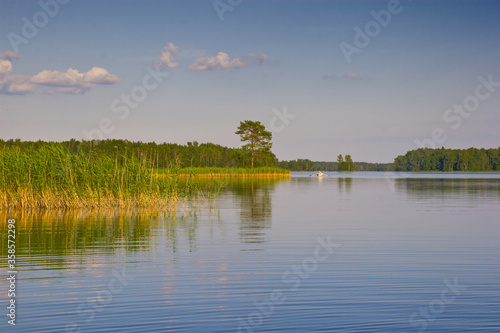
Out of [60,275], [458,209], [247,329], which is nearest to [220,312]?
[247,329]

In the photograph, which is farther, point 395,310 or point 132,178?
point 132,178

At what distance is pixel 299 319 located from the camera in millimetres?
8336

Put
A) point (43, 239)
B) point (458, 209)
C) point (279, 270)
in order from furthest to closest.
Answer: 1. point (458, 209)
2. point (43, 239)
3. point (279, 270)

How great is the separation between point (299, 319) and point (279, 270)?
12.2ft

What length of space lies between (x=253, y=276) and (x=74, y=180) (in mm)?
15477

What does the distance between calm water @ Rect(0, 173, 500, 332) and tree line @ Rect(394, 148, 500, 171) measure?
175889 millimetres

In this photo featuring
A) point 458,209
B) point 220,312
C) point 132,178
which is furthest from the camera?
point 458,209

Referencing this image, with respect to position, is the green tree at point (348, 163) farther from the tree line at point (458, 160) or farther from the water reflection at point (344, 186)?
the water reflection at point (344, 186)

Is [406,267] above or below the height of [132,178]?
below

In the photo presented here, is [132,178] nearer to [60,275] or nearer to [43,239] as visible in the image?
[43,239]

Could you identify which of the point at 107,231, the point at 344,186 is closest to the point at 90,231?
the point at 107,231

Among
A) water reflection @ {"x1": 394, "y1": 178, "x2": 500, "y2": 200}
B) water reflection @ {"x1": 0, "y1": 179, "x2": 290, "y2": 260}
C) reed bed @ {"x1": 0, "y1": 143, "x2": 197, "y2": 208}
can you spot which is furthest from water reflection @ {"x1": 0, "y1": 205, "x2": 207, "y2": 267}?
water reflection @ {"x1": 394, "y1": 178, "x2": 500, "y2": 200}

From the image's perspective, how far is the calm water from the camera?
8.30 meters

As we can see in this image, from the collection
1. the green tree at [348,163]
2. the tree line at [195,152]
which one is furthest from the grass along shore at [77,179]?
the green tree at [348,163]
